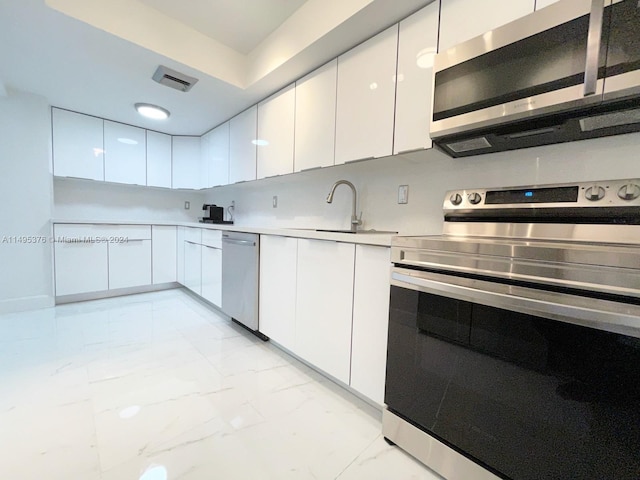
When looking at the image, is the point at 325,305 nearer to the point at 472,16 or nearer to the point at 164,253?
the point at 472,16

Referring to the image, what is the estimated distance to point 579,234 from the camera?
1038 millimetres

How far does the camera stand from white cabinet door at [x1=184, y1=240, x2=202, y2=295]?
3000 mm

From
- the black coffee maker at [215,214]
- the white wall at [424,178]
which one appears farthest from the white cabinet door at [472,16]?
the black coffee maker at [215,214]

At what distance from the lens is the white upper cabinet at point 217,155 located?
123 inches

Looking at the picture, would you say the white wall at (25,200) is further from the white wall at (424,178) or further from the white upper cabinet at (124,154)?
the white wall at (424,178)

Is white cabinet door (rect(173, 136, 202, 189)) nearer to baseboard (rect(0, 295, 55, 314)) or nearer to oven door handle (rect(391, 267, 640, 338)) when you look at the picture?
baseboard (rect(0, 295, 55, 314))

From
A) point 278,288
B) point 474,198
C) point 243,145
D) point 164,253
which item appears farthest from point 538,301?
point 164,253

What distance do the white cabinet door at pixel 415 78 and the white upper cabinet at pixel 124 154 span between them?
3434mm

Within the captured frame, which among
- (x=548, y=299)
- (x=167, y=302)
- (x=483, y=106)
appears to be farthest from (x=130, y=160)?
(x=548, y=299)

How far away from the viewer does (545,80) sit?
3.17ft

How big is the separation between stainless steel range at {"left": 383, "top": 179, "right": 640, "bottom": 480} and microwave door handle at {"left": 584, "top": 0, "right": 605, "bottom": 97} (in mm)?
382

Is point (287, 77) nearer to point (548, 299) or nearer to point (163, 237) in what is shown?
point (548, 299)

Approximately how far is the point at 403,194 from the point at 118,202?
149 inches

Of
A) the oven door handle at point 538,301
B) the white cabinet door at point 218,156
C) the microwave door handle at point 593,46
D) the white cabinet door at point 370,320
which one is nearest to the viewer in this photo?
the oven door handle at point 538,301
